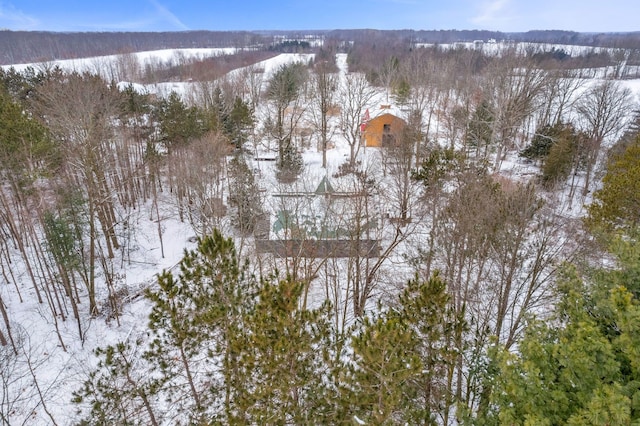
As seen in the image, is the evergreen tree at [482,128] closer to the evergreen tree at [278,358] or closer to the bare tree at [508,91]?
the bare tree at [508,91]

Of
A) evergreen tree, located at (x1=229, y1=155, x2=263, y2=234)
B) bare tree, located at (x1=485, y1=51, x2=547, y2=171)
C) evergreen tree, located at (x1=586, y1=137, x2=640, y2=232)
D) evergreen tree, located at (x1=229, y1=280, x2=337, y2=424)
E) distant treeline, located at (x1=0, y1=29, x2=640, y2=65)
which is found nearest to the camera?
evergreen tree, located at (x1=229, y1=280, x2=337, y2=424)

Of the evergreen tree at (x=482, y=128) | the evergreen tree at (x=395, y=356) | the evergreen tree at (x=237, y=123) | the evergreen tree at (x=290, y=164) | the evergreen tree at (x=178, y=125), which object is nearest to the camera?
the evergreen tree at (x=395, y=356)

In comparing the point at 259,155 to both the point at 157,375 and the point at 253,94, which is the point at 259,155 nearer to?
the point at 253,94

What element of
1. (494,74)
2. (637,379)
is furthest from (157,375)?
(494,74)

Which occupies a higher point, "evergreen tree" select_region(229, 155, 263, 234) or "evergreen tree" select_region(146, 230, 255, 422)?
"evergreen tree" select_region(146, 230, 255, 422)

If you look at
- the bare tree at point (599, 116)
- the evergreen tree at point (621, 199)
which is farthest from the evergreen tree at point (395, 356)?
the bare tree at point (599, 116)

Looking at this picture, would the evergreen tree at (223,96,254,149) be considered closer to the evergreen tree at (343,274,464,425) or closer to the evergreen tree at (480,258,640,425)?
the evergreen tree at (343,274,464,425)

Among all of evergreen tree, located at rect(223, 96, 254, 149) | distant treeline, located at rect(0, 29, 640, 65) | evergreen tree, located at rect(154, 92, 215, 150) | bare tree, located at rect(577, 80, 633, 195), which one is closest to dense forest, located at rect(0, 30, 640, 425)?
evergreen tree, located at rect(154, 92, 215, 150)

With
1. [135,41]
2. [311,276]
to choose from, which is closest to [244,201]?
[311,276]

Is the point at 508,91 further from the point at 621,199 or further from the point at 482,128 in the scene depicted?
the point at 621,199

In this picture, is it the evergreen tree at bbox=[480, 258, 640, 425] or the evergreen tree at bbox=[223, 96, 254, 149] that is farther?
the evergreen tree at bbox=[223, 96, 254, 149]
